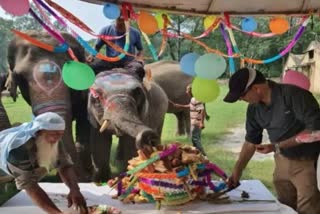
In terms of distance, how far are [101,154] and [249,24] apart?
1798 mm

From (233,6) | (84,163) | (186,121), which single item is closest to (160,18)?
(233,6)

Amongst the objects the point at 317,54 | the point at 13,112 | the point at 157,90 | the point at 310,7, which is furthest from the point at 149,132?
the point at 317,54

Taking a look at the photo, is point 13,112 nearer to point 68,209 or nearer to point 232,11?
point 232,11

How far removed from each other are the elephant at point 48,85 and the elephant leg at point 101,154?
19cm

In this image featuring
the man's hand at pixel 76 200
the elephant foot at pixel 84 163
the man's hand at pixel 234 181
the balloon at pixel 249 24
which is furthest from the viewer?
the elephant foot at pixel 84 163

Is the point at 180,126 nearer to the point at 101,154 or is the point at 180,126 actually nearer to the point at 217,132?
the point at 217,132

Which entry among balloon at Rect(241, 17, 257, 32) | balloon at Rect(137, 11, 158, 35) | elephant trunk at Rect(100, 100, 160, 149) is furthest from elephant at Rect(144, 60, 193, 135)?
balloon at Rect(137, 11, 158, 35)

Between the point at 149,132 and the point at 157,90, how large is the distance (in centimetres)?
273

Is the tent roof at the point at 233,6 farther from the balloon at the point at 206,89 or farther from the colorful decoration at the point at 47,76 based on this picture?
the colorful decoration at the point at 47,76

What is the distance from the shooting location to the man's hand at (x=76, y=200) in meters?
2.39

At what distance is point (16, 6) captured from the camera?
2465mm

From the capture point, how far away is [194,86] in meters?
3.42

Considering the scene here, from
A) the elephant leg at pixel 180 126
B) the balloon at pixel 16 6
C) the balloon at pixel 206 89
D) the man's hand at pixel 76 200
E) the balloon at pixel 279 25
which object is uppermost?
the balloon at pixel 16 6

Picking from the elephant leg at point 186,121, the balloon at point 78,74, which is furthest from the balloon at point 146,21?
the elephant leg at point 186,121
